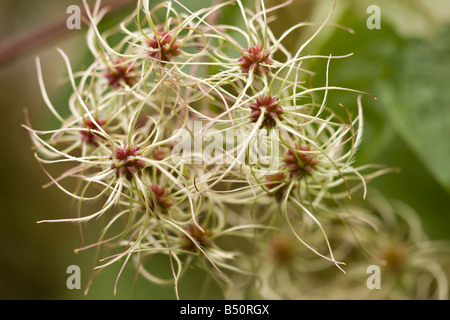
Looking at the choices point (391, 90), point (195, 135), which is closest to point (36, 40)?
point (195, 135)

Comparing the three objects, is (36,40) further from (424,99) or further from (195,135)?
(424,99)

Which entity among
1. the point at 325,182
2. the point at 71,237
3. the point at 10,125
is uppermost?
the point at 10,125

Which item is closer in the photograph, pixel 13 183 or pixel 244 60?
pixel 244 60

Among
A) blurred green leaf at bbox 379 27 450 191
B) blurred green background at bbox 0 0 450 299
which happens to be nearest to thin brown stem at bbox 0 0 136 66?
blurred green background at bbox 0 0 450 299

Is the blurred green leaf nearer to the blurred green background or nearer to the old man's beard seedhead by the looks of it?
the blurred green background

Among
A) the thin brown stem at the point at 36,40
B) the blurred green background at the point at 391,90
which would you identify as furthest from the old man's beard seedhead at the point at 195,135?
the thin brown stem at the point at 36,40

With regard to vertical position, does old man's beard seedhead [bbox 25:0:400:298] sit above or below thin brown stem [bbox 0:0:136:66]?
below
